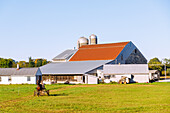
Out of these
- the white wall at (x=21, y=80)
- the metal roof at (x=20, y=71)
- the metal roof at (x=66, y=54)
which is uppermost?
the metal roof at (x=66, y=54)

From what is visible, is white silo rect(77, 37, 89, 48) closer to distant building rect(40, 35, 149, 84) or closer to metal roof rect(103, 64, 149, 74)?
distant building rect(40, 35, 149, 84)

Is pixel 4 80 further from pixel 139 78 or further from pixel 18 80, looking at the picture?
pixel 139 78

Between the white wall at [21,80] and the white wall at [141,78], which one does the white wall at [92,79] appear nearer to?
the white wall at [141,78]

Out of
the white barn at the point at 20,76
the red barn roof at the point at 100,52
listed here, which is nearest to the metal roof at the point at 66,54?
the red barn roof at the point at 100,52

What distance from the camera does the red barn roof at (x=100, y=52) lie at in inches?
2822

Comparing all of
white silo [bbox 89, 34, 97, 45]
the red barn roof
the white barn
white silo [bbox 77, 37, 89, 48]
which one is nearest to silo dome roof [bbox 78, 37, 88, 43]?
white silo [bbox 77, 37, 89, 48]

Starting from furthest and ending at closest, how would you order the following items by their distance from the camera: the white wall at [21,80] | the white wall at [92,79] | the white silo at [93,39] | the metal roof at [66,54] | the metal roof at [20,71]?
the white silo at [93,39] < the metal roof at [66,54] < the metal roof at [20,71] < the white wall at [21,80] < the white wall at [92,79]

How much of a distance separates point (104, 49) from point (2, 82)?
96.0 ft

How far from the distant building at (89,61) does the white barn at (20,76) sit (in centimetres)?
623

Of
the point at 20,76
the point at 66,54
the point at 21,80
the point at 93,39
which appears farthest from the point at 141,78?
the point at 93,39

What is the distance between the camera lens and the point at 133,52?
7519 cm

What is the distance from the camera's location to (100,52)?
3002 inches

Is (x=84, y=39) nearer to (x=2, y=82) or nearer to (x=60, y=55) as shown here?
(x=60, y=55)

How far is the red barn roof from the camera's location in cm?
7169
